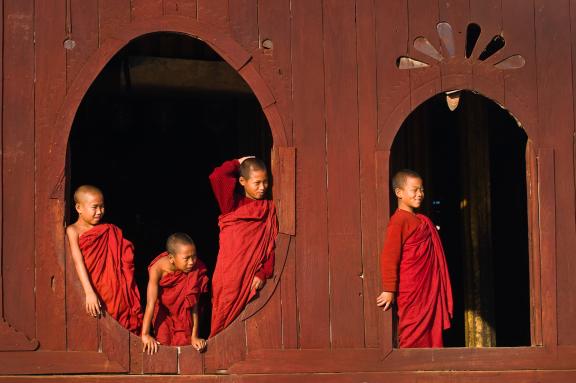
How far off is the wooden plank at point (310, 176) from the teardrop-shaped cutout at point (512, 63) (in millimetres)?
1246

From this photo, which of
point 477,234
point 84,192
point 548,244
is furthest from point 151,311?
point 477,234

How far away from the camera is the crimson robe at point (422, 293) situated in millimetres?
8594

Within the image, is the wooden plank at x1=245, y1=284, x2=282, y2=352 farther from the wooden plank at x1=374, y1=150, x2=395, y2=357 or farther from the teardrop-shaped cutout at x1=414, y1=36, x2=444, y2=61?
the teardrop-shaped cutout at x1=414, y1=36, x2=444, y2=61

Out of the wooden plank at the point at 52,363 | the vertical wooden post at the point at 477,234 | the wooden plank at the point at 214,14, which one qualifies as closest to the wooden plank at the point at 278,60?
the wooden plank at the point at 214,14

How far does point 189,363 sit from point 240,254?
80cm

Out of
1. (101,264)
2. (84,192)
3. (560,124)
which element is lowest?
(101,264)

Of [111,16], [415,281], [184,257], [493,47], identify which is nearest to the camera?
[111,16]

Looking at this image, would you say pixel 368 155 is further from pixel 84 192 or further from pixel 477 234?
pixel 477 234

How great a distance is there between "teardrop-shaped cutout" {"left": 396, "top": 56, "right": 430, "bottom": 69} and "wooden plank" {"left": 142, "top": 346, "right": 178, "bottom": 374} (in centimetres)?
→ 240

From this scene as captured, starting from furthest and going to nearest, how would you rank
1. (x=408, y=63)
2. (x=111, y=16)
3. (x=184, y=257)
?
(x=408, y=63)
(x=184, y=257)
(x=111, y=16)

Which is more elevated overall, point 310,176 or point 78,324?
point 310,176

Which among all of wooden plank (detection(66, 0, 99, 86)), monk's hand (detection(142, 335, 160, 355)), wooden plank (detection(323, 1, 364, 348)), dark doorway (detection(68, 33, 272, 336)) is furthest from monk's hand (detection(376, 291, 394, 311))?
dark doorway (detection(68, 33, 272, 336))

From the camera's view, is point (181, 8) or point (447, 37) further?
point (447, 37)

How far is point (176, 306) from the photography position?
337 inches
